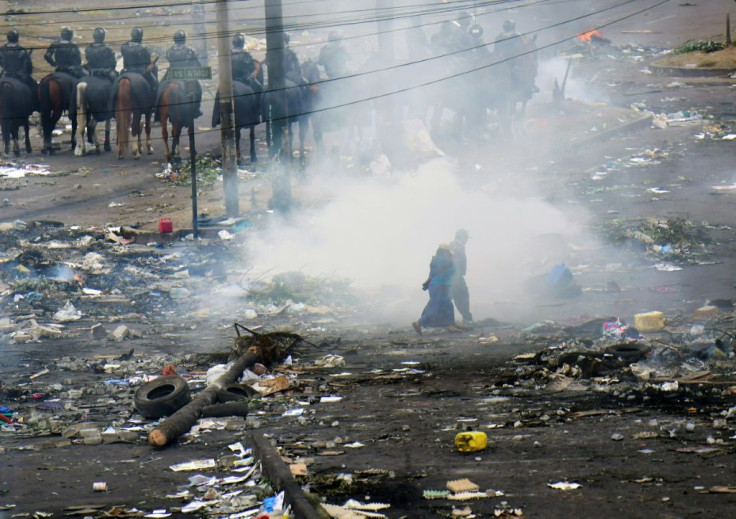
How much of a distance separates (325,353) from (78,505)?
16.1 feet

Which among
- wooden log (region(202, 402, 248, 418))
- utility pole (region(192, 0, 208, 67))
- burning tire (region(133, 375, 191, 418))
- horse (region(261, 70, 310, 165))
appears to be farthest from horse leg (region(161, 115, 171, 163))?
wooden log (region(202, 402, 248, 418))

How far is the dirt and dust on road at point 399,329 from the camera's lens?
7.73m

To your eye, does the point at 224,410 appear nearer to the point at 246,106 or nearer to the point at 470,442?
the point at 470,442

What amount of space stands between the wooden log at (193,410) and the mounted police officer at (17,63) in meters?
12.6

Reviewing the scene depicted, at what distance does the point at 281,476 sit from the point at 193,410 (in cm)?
238

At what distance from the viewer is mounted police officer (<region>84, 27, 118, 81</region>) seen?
22.4 m

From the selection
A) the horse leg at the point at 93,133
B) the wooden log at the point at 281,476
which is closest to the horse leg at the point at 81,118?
the horse leg at the point at 93,133

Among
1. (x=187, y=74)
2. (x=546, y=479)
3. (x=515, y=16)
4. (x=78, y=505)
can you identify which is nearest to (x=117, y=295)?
(x=187, y=74)

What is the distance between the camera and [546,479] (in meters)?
7.45

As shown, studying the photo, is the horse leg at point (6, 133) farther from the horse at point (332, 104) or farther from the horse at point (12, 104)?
the horse at point (332, 104)

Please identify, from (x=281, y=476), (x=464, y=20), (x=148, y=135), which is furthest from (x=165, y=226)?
(x=281, y=476)

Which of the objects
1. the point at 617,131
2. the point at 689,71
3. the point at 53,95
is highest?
the point at 53,95

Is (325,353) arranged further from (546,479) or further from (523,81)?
(523,81)

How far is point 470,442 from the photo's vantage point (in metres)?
8.17
